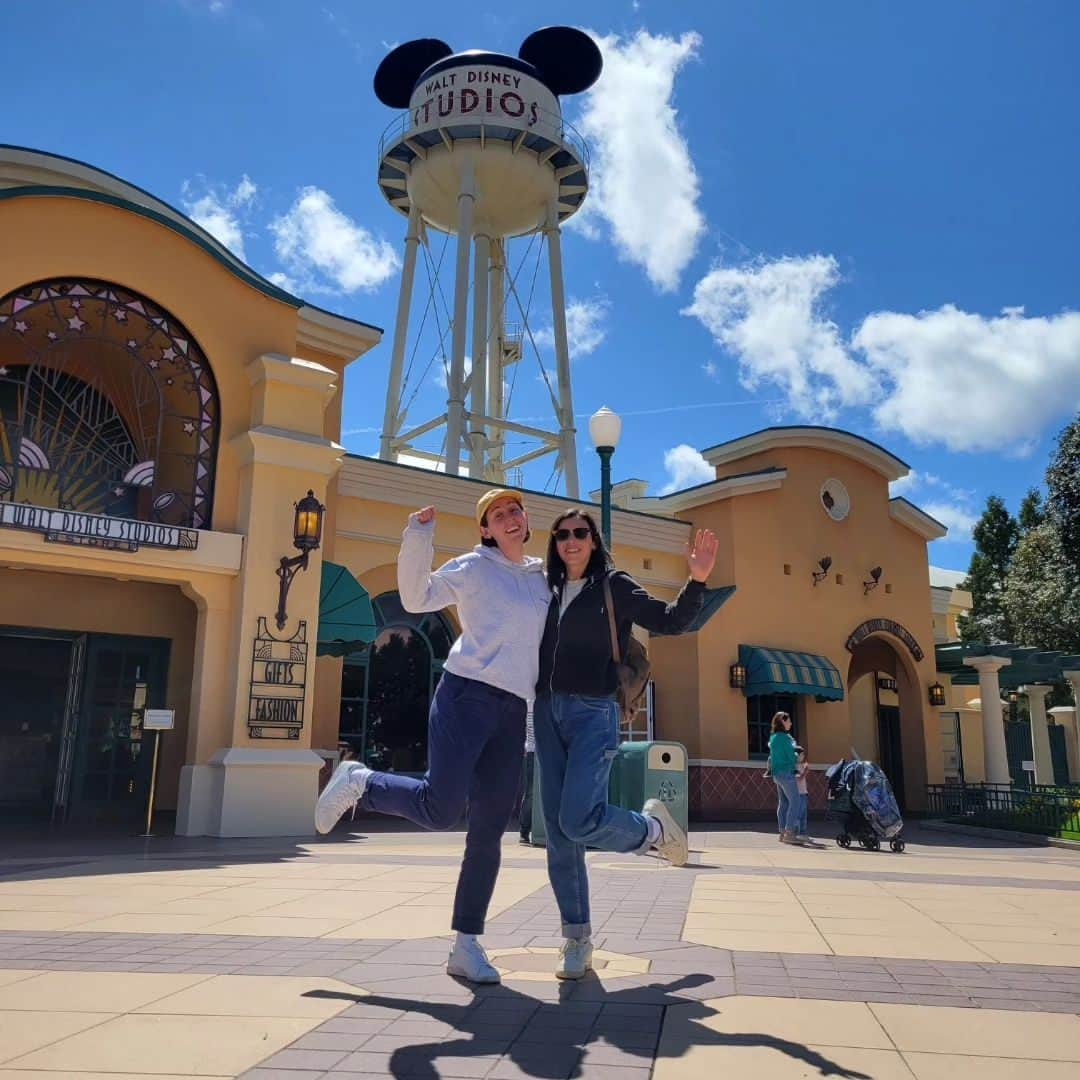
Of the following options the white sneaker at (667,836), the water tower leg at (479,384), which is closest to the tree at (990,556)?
the water tower leg at (479,384)

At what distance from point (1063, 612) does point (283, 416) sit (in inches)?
1049

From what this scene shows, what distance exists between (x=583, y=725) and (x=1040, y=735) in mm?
23082

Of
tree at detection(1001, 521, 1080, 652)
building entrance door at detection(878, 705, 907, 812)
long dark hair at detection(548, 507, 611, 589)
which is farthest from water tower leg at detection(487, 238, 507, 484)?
long dark hair at detection(548, 507, 611, 589)

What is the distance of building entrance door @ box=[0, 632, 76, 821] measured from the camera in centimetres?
1330

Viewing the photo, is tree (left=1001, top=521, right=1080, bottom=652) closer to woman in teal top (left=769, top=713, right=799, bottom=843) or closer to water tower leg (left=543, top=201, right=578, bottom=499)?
water tower leg (left=543, top=201, right=578, bottom=499)

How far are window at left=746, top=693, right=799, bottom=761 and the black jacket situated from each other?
16.0m

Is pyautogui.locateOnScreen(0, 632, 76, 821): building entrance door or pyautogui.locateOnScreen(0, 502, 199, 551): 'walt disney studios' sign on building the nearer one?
pyautogui.locateOnScreen(0, 502, 199, 551): 'walt disney studios' sign on building

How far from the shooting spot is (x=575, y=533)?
4.34 meters

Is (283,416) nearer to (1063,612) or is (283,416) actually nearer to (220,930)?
(220,930)

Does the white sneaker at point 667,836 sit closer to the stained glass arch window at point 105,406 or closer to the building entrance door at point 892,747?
the stained glass arch window at point 105,406

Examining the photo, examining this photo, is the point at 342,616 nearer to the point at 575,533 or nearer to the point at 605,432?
the point at 605,432

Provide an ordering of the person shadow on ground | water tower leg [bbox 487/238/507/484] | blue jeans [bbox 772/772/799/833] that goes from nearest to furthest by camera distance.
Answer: the person shadow on ground < blue jeans [bbox 772/772/799/833] < water tower leg [bbox 487/238/507/484]

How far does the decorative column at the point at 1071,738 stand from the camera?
26297 millimetres

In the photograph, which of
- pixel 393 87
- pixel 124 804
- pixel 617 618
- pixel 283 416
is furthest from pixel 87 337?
pixel 393 87
